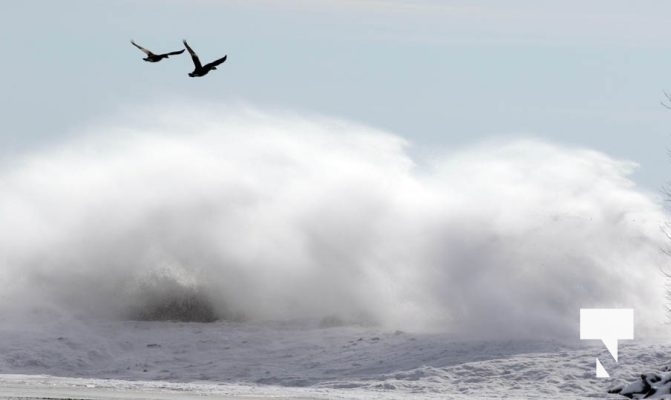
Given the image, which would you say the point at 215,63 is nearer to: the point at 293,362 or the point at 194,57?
the point at 194,57

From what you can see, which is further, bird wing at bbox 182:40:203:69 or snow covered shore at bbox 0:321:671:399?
snow covered shore at bbox 0:321:671:399

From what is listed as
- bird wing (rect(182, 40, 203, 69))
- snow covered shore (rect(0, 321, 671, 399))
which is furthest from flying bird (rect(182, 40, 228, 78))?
snow covered shore (rect(0, 321, 671, 399))

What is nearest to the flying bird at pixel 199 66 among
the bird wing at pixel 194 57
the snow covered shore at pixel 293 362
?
the bird wing at pixel 194 57

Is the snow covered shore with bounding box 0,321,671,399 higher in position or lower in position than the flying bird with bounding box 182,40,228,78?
Answer: lower

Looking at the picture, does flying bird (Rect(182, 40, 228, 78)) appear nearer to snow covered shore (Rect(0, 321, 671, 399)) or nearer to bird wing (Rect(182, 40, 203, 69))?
bird wing (Rect(182, 40, 203, 69))

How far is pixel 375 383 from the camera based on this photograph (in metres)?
24.0

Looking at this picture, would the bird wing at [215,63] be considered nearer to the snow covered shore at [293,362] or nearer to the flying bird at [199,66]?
the flying bird at [199,66]

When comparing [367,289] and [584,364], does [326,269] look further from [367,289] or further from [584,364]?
[584,364]

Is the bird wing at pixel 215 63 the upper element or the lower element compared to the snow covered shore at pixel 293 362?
upper

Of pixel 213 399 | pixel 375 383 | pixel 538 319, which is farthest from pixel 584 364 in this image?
pixel 213 399

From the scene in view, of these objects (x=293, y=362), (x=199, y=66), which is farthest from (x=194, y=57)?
(x=293, y=362)

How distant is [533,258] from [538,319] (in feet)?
13.1

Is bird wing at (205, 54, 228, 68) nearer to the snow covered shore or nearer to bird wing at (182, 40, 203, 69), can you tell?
bird wing at (182, 40, 203, 69)

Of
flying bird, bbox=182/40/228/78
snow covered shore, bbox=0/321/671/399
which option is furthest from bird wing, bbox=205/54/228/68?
snow covered shore, bbox=0/321/671/399
